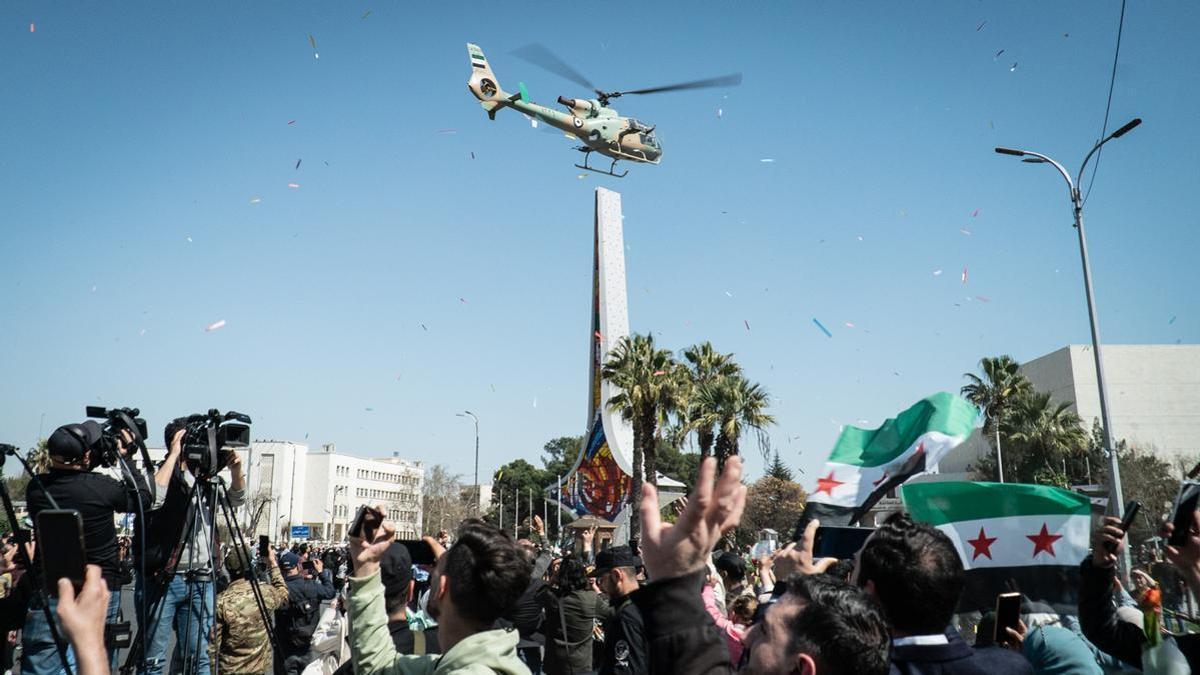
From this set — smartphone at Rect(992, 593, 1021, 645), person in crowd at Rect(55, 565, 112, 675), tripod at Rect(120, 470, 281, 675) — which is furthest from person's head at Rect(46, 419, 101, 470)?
smartphone at Rect(992, 593, 1021, 645)

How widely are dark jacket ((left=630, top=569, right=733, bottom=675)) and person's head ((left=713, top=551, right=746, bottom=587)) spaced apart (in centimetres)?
530

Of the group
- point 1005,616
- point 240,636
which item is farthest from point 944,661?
point 240,636

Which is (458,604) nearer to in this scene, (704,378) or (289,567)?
(289,567)

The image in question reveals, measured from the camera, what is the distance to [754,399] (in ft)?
133

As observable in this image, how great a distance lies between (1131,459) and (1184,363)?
760 inches

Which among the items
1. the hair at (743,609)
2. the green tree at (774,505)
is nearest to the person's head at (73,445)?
the hair at (743,609)

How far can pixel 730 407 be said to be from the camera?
40000mm

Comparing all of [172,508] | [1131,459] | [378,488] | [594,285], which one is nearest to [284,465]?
[378,488]

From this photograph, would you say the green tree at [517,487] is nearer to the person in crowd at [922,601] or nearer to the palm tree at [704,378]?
the palm tree at [704,378]

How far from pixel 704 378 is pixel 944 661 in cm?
3856

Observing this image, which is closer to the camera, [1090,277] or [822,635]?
[822,635]

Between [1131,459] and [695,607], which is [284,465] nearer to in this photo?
[1131,459]

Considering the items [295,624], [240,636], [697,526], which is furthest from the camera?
[295,624]

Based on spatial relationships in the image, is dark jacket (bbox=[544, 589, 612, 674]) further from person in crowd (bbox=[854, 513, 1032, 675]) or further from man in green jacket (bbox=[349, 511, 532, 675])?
person in crowd (bbox=[854, 513, 1032, 675])
